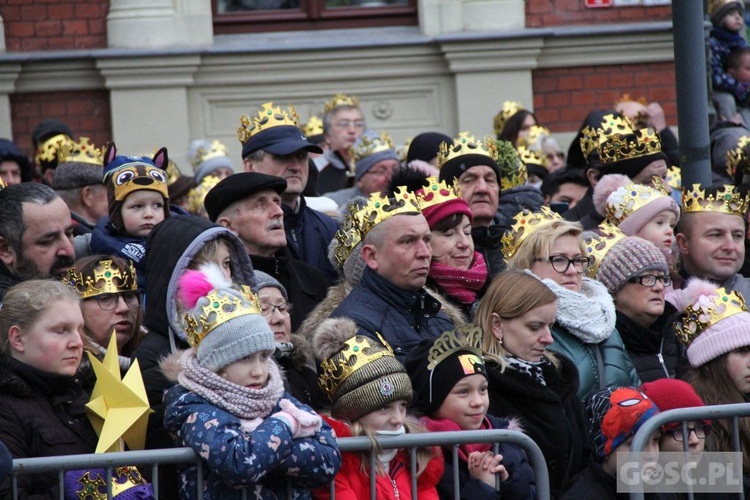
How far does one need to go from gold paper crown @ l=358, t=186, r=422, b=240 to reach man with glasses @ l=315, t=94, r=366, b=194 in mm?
3412

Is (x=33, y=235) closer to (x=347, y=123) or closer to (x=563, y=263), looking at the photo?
(x=563, y=263)

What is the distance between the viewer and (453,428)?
5.29 meters

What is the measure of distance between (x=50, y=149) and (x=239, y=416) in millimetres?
5052

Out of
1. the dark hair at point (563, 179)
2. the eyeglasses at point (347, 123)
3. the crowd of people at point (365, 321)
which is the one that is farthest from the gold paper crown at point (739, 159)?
the eyeglasses at point (347, 123)

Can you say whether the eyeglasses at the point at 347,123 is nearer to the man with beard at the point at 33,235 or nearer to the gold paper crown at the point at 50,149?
the gold paper crown at the point at 50,149

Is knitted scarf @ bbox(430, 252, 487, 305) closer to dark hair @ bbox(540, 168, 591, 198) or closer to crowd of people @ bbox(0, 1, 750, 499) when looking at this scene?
crowd of people @ bbox(0, 1, 750, 499)

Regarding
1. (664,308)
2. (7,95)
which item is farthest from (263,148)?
(7,95)

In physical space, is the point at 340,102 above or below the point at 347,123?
above

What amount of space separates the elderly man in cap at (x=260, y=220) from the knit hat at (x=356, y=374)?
42.4 inches

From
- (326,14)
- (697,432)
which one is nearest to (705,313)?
(697,432)

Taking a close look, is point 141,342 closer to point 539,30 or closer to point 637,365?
point 637,365

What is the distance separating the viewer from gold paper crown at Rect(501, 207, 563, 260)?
261 inches

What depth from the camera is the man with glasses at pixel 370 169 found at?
8.58 meters

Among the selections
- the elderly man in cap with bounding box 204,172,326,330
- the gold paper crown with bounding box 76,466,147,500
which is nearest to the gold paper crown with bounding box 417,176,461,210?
the elderly man in cap with bounding box 204,172,326,330
